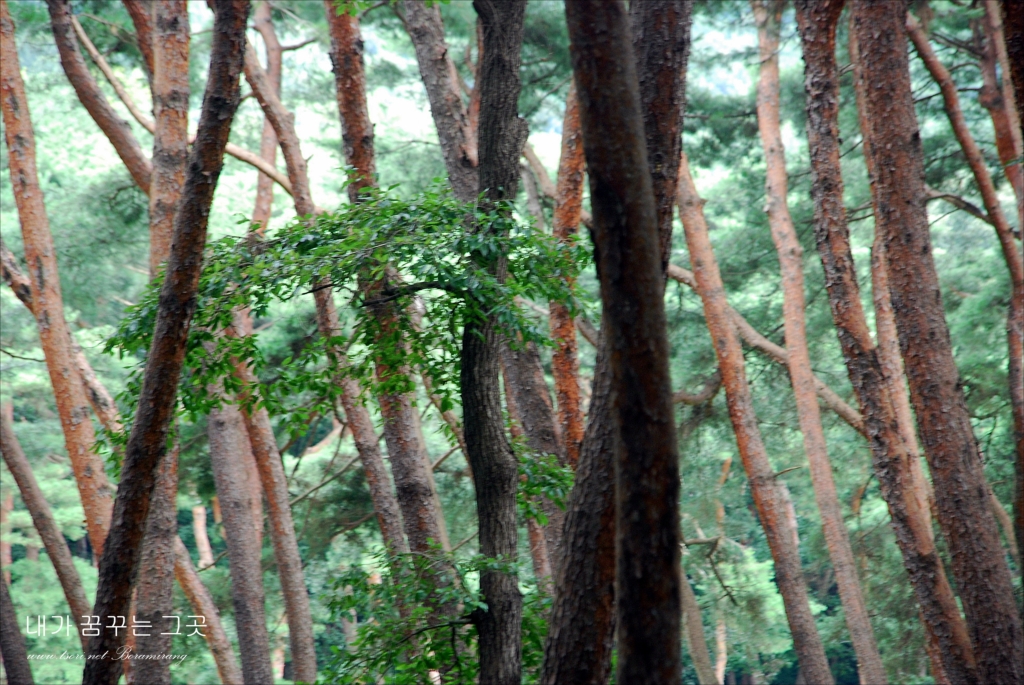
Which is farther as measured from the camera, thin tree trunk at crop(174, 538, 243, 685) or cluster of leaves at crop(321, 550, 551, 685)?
thin tree trunk at crop(174, 538, 243, 685)

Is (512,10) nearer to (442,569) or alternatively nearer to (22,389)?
(442,569)

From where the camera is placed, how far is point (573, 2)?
8.00 feet

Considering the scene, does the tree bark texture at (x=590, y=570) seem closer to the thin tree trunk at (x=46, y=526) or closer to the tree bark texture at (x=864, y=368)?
the tree bark texture at (x=864, y=368)

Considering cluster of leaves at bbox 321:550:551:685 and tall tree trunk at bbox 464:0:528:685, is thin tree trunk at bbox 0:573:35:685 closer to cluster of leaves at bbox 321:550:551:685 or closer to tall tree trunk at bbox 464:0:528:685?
cluster of leaves at bbox 321:550:551:685

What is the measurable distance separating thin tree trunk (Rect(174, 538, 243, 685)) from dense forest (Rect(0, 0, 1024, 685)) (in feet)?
0.15

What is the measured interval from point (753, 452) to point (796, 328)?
158cm

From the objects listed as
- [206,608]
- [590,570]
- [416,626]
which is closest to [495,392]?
[416,626]

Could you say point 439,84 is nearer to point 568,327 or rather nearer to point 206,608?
point 568,327

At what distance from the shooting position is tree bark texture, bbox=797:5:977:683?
5152mm

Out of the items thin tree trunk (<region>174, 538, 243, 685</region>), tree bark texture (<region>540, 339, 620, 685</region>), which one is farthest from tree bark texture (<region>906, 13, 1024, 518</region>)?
thin tree trunk (<region>174, 538, 243, 685</region>)

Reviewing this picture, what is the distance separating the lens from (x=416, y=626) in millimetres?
4023

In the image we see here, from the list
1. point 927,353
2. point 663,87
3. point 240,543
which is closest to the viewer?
point 663,87

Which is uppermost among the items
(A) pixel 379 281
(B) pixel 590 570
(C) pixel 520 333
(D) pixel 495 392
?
(A) pixel 379 281

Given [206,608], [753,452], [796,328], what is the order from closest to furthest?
[206,608], [753,452], [796,328]
